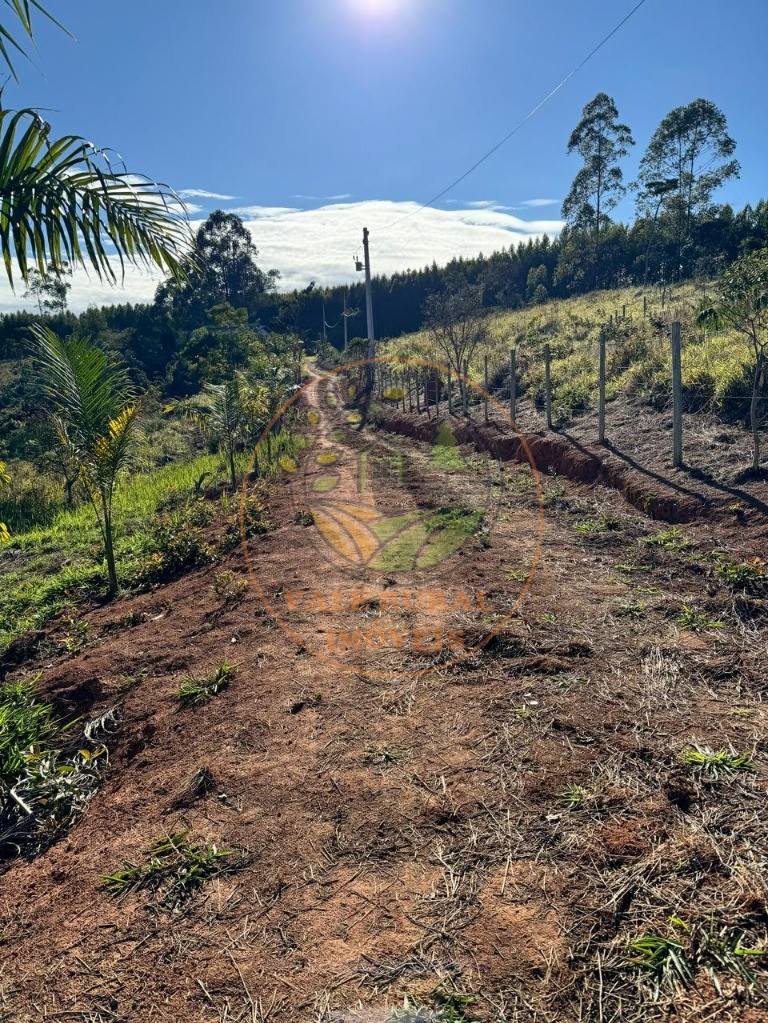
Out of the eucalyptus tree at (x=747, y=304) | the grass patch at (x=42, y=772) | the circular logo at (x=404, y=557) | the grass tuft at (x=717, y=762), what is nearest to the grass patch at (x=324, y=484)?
the circular logo at (x=404, y=557)

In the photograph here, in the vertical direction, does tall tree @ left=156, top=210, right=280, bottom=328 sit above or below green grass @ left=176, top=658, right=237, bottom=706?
above

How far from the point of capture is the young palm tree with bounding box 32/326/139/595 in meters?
5.25

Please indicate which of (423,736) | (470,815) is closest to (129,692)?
(423,736)

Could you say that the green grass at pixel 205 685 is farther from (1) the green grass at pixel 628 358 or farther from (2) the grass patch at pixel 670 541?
(1) the green grass at pixel 628 358

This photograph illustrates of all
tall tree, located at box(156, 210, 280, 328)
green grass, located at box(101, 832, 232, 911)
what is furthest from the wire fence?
tall tree, located at box(156, 210, 280, 328)

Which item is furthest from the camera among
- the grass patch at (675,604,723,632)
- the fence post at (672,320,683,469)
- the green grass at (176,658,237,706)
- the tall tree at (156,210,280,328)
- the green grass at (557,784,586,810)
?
the tall tree at (156,210,280,328)

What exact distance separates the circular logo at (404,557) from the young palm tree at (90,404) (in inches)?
70.2

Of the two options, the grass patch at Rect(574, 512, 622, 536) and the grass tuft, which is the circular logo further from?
the grass tuft

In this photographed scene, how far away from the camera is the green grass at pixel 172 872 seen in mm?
2203

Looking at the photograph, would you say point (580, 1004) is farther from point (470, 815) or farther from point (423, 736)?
point (423, 736)

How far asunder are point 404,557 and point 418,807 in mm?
3479

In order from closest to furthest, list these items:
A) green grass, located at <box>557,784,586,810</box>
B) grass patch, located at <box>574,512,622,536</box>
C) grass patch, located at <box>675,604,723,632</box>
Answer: green grass, located at <box>557,784,586,810</box>
grass patch, located at <box>675,604,723,632</box>
grass patch, located at <box>574,512,622,536</box>

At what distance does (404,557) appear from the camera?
19.2 ft

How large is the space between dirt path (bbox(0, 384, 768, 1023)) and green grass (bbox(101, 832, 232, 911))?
0.20ft
